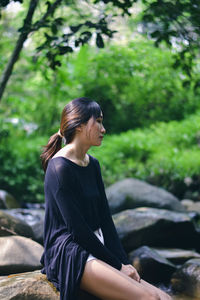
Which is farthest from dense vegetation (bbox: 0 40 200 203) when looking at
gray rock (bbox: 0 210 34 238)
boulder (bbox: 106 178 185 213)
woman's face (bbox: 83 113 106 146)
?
woman's face (bbox: 83 113 106 146)

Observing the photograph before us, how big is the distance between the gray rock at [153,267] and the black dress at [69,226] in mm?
2040

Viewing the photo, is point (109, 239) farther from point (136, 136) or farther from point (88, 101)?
point (136, 136)

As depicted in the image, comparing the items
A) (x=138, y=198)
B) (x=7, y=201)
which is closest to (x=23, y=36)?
(x=138, y=198)

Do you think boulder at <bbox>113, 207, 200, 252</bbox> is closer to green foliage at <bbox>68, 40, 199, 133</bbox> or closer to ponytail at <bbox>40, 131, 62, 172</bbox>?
ponytail at <bbox>40, 131, 62, 172</bbox>

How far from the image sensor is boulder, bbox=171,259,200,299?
13.4ft

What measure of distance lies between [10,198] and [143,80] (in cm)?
596

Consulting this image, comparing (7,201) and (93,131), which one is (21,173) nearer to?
(7,201)

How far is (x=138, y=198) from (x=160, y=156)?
280cm

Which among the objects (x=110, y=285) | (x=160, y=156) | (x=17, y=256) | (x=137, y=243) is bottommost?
(x=160, y=156)

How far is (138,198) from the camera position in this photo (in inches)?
250

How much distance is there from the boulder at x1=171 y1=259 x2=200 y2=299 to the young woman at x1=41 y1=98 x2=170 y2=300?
5.58ft

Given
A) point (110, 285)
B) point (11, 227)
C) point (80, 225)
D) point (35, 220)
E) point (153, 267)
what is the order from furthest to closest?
point (35, 220) < point (153, 267) < point (11, 227) < point (80, 225) < point (110, 285)

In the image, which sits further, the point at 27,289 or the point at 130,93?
the point at 130,93

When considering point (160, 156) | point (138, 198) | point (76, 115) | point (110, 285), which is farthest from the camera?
point (160, 156)
